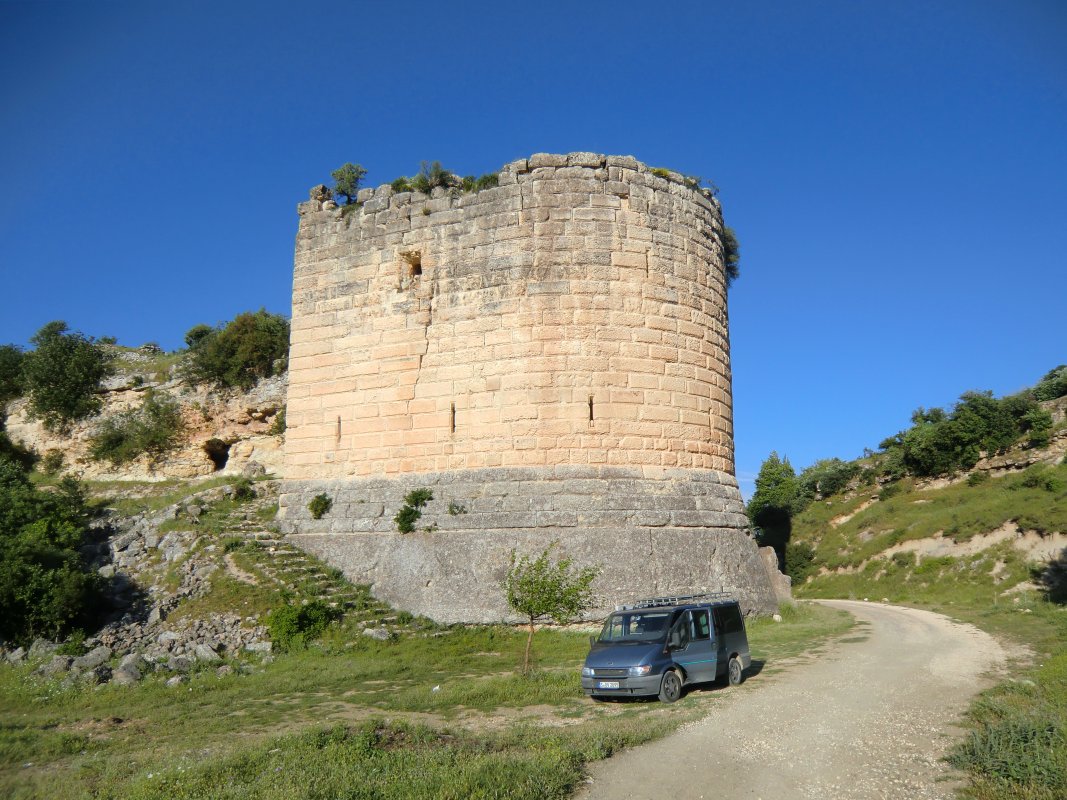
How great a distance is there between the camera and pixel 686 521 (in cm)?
1501

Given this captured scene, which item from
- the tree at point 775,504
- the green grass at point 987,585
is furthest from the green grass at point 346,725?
the tree at point 775,504

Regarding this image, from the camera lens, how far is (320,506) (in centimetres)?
1619

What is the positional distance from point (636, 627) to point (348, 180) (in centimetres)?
1290

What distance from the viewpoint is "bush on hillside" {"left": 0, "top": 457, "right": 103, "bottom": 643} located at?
12.3 meters

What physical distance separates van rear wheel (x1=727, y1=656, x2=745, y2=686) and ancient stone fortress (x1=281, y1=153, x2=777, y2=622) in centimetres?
385

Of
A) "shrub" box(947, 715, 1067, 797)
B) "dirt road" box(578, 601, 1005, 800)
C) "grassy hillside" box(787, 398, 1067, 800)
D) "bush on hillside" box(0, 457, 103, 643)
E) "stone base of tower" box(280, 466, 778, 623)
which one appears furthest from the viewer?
"stone base of tower" box(280, 466, 778, 623)

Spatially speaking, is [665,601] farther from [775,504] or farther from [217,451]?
[775,504]

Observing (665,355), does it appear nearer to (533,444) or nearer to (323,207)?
(533,444)

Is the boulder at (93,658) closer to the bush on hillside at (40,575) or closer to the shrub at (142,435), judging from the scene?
the bush on hillside at (40,575)

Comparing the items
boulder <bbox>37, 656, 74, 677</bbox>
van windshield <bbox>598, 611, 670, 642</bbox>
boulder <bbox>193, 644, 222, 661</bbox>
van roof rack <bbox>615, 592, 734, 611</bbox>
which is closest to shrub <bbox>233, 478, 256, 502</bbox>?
boulder <bbox>193, 644, 222, 661</bbox>

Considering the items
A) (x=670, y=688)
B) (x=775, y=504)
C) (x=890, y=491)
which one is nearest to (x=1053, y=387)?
(x=890, y=491)

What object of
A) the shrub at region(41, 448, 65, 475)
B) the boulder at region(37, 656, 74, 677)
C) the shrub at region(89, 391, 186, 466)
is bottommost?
the boulder at region(37, 656, 74, 677)

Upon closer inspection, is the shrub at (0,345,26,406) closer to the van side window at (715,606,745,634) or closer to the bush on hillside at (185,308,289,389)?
the bush on hillside at (185,308,289,389)

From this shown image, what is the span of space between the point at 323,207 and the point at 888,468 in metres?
29.7
